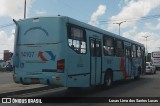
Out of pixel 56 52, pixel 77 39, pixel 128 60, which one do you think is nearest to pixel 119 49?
pixel 128 60

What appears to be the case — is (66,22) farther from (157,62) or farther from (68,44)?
(157,62)

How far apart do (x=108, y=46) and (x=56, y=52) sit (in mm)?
5689

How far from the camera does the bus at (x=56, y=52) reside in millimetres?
13562

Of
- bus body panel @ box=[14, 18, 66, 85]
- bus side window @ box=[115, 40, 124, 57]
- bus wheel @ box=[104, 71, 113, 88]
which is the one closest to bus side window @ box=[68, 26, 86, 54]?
bus body panel @ box=[14, 18, 66, 85]

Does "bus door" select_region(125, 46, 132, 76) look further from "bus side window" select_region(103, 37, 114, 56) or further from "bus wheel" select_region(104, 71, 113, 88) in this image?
"bus wheel" select_region(104, 71, 113, 88)

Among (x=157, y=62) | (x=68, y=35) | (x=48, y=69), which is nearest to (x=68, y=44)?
(x=68, y=35)

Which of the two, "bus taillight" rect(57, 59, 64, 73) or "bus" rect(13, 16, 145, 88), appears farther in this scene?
"bus" rect(13, 16, 145, 88)

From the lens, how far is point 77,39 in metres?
14.6

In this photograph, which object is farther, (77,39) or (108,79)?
(108,79)

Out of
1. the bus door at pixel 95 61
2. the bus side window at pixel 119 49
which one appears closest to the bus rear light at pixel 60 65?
the bus door at pixel 95 61

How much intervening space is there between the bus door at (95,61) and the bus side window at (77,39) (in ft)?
3.10

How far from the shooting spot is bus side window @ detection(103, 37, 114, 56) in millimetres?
18125

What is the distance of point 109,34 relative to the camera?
750 inches

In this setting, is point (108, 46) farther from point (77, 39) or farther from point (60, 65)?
point (60, 65)
